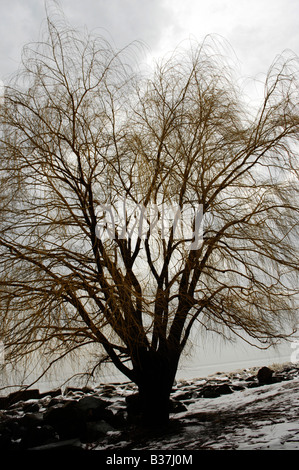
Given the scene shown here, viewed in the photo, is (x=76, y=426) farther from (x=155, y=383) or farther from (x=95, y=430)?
(x=155, y=383)

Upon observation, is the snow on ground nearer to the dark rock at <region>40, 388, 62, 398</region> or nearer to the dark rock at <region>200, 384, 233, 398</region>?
the dark rock at <region>200, 384, 233, 398</region>

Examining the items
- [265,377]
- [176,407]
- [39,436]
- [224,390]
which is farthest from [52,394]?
[265,377]

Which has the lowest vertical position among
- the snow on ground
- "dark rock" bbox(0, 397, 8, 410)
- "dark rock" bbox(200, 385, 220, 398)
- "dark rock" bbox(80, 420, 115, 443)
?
the snow on ground

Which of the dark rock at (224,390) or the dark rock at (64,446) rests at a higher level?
the dark rock at (224,390)

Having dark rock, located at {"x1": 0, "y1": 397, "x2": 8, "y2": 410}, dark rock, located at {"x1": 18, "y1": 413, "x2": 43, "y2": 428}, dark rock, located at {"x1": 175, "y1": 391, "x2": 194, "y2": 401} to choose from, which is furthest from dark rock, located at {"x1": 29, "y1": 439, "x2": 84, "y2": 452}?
dark rock, located at {"x1": 175, "y1": 391, "x2": 194, "y2": 401}

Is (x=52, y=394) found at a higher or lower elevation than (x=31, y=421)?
higher

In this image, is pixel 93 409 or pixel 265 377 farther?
pixel 265 377

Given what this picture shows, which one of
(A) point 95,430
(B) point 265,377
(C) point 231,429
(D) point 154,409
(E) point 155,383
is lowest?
(C) point 231,429

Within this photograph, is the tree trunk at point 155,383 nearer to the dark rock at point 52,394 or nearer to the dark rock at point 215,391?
the dark rock at point 215,391

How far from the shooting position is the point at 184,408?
6711 mm

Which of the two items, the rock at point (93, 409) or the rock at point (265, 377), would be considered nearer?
the rock at point (93, 409)

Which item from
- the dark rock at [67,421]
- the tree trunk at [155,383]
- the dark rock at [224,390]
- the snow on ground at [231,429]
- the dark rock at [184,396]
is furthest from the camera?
the dark rock at [224,390]

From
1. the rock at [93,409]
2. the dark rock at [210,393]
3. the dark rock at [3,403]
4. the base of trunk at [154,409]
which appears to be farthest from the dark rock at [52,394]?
the base of trunk at [154,409]

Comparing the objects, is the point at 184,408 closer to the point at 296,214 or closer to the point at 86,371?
the point at 86,371
